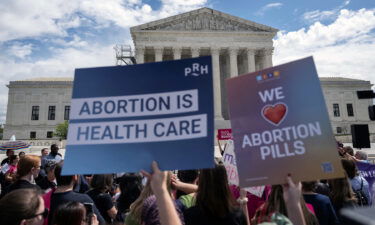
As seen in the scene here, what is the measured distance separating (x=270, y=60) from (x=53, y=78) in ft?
140

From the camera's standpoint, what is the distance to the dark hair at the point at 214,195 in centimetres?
220

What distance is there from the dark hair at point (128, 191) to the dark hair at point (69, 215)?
1715 millimetres

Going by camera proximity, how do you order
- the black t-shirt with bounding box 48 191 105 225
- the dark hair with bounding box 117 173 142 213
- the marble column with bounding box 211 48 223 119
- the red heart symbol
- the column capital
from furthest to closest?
1. the column capital
2. the marble column with bounding box 211 48 223 119
3. the dark hair with bounding box 117 173 142 213
4. the black t-shirt with bounding box 48 191 105 225
5. the red heart symbol

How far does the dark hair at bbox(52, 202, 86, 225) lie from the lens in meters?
2.41

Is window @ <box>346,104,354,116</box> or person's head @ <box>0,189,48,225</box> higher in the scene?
window @ <box>346,104,354,116</box>

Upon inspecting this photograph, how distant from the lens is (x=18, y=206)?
1926 millimetres

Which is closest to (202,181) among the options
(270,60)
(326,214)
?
(326,214)

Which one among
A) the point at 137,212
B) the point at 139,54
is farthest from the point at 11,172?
the point at 139,54

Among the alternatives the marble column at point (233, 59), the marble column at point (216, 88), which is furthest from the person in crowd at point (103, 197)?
the marble column at point (233, 59)

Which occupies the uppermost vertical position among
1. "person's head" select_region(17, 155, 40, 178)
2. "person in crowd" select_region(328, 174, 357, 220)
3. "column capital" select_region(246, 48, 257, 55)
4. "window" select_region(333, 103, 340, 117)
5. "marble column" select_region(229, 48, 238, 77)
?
→ "column capital" select_region(246, 48, 257, 55)

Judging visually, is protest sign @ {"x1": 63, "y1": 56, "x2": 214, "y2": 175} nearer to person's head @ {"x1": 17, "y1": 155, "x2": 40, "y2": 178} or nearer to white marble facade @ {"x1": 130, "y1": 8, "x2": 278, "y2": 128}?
person's head @ {"x1": 17, "y1": 155, "x2": 40, "y2": 178}

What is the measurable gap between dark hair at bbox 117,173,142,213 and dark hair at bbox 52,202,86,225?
5.63ft

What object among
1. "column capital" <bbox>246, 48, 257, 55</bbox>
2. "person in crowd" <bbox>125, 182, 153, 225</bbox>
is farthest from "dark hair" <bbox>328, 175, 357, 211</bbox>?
"column capital" <bbox>246, 48, 257, 55</bbox>

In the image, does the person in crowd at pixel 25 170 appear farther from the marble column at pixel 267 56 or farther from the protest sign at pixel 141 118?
the marble column at pixel 267 56
